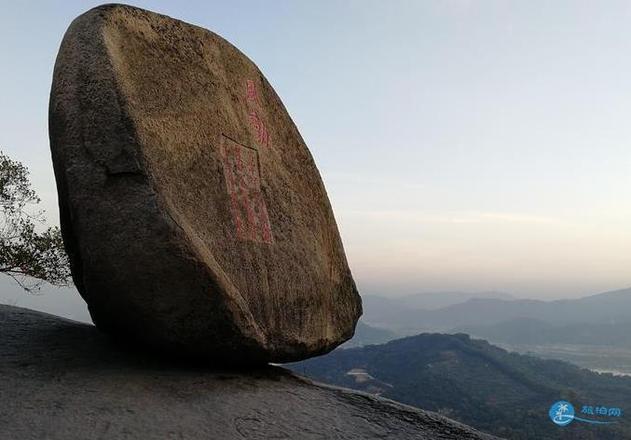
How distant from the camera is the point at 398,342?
8412cm

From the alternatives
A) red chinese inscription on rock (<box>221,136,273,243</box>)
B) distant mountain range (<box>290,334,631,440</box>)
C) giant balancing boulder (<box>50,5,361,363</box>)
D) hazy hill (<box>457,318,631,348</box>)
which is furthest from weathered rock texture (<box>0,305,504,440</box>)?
hazy hill (<box>457,318,631,348</box>)

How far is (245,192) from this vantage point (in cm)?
543

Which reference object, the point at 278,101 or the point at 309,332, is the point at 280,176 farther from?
the point at 309,332

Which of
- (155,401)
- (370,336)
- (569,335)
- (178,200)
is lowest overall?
(370,336)

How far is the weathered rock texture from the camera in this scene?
3438 mm

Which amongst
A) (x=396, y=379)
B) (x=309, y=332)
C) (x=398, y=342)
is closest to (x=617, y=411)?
(x=396, y=379)

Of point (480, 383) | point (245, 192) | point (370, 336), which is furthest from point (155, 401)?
point (370, 336)

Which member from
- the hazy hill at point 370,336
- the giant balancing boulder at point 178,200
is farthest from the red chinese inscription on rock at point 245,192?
the hazy hill at point 370,336

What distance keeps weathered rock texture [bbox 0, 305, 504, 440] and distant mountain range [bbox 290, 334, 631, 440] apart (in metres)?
35.0

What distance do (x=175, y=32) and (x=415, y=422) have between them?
4484mm

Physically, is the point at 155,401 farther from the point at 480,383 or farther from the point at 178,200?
the point at 480,383

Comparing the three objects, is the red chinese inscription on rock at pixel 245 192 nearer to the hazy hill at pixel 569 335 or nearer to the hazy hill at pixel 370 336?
the hazy hill at pixel 370 336

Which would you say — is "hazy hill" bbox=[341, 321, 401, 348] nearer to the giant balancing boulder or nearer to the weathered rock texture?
the giant balancing boulder

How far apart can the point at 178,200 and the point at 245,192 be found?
3.58ft
